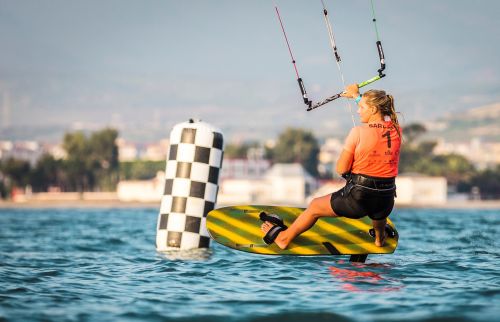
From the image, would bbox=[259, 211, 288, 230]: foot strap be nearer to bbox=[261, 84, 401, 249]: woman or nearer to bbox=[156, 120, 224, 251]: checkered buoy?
bbox=[261, 84, 401, 249]: woman

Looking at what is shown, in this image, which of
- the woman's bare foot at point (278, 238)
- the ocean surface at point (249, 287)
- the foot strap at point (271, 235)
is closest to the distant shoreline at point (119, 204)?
the ocean surface at point (249, 287)

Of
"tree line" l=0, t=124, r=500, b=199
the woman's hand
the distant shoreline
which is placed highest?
"tree line" l=0, t=124, r=500, b=199

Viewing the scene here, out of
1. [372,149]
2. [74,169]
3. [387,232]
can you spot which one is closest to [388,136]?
[372,149]

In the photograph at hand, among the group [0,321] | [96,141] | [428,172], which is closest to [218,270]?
[0,321]

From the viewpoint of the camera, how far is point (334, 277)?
984cm

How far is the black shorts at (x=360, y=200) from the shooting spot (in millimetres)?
9922

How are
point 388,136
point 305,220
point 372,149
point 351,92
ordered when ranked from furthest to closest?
point 305,220
point 351,92
point 388,136
point 372,149

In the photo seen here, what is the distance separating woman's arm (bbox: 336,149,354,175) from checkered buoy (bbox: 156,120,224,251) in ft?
12.3

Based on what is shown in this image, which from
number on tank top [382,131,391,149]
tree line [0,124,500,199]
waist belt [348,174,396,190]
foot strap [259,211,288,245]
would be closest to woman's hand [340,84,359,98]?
number on tank top [382,131,391,149]

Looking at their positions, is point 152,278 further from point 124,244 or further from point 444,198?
point 444,198

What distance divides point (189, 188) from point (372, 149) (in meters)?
4.12

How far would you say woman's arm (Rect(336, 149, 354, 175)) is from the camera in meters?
9.89

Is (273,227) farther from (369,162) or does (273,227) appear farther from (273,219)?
(369,162)

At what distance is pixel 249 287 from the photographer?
9227 mm
